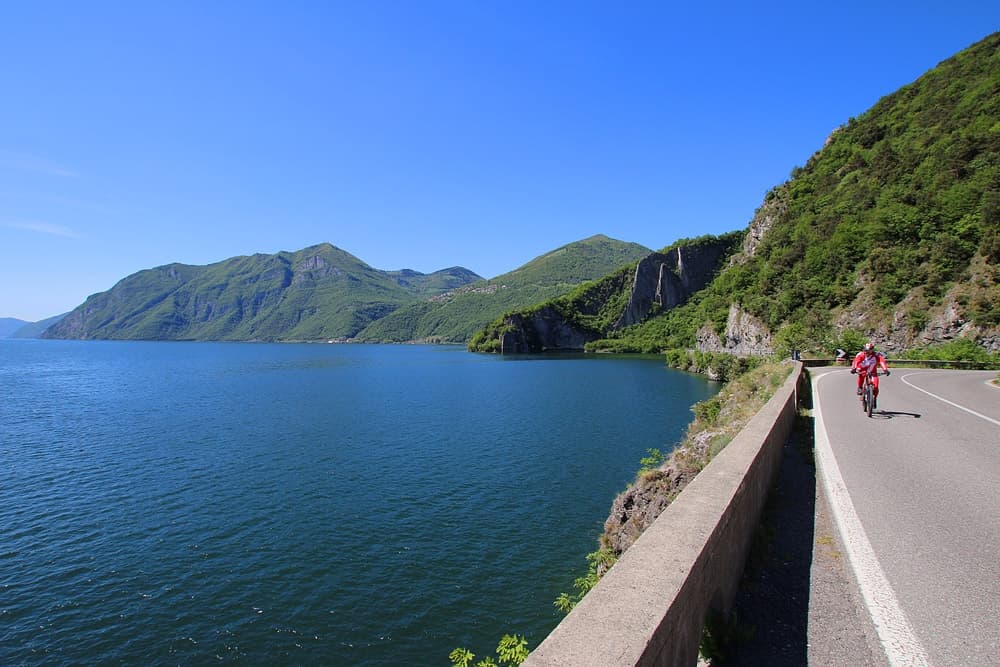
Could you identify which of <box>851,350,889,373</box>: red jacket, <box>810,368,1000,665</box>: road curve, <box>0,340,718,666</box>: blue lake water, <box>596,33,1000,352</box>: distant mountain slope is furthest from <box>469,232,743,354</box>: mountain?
<box>810,368,1000,665</box>: road curve

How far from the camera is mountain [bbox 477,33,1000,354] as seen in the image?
44188mm

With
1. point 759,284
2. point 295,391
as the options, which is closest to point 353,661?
point 295,391

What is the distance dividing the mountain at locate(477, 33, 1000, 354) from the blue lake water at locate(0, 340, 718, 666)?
24.0m

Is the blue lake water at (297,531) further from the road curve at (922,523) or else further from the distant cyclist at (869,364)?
the distant cyclist at (869,364)

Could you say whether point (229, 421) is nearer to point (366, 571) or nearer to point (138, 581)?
point (138, 581)

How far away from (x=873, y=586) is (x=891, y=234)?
217ft

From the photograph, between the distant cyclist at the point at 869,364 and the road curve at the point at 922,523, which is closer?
the road curve at the point at 922,523

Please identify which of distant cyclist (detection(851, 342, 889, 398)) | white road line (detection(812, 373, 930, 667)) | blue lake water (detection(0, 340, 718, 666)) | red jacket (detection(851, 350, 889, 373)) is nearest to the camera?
white road line (detection(812, 373, 930, 667))

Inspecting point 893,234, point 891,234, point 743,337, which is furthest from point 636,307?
point 893,234

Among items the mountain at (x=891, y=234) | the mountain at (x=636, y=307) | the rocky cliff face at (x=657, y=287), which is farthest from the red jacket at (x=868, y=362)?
the rocky cliff face at (x=657, y=287)

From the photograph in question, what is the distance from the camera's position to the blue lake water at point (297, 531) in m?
13.1

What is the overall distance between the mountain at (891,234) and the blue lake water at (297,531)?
2398 cm

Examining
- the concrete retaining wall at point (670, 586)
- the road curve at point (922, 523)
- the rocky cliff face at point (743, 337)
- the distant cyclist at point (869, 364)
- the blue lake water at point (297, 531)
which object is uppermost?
the rocky cliff face at point (743, 337)

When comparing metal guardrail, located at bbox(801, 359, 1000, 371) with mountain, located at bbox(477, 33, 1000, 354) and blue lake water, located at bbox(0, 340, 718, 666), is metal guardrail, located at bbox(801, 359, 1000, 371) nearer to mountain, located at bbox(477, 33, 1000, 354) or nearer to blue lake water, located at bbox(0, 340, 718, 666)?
mountain, located at bbox(477, 33, 1000, 354)
